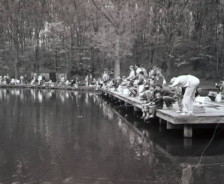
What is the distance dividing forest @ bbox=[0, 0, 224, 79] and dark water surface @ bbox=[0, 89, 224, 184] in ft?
70.3

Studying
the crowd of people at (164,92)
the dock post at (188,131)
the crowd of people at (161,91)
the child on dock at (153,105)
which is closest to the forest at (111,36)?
the crowd of people at (161,91)

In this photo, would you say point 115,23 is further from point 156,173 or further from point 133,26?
point 156,173

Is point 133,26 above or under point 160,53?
above

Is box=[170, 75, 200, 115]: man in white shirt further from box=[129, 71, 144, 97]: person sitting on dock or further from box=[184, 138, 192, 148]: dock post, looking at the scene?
box=[129, 71, 144, 97]: person sitting on dock

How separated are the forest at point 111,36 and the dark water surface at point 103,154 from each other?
21434 millimetres

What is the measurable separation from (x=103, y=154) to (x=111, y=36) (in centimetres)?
2676

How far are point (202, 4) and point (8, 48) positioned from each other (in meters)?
28.3

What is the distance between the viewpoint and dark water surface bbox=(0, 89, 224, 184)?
732cm

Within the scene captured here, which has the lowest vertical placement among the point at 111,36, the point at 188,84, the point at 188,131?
the point at 188,131

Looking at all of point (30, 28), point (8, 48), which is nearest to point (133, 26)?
point (30, 28)

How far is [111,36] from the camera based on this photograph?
3494cm

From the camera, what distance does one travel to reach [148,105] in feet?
43.8

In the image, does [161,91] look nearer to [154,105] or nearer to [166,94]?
[166,94]

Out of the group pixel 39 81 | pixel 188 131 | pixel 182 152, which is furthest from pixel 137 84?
pixel 39 81
